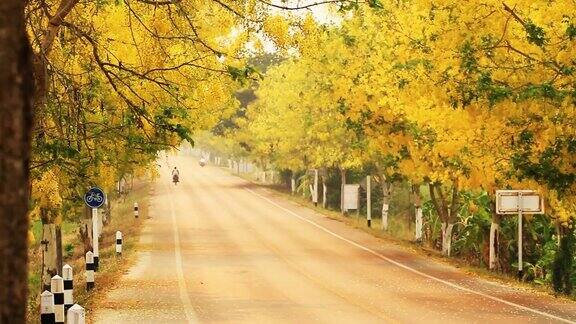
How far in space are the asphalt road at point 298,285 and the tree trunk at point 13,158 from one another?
11.2 m

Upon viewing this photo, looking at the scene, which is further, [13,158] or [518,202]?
[518,202]

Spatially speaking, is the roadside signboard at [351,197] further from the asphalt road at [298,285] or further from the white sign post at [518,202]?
the white sign post at [518,202]

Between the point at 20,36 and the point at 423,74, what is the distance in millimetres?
15963

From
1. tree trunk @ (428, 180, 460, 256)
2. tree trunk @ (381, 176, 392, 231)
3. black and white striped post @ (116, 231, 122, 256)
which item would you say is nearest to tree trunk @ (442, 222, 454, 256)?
tree trunk @ (428, 180, 460, 256)

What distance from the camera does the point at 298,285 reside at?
68.5 feet

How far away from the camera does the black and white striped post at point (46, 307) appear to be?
1175 cm

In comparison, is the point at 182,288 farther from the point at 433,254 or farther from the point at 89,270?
the point at 433,254

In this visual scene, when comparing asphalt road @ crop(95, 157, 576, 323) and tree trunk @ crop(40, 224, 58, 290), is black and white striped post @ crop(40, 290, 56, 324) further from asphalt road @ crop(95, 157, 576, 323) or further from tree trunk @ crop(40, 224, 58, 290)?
tree trunk @ crop(40, 224, 58, 290)

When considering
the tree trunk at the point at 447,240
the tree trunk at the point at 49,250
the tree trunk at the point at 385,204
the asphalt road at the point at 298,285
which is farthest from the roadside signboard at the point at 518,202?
the tree trunk at the point at 385,204

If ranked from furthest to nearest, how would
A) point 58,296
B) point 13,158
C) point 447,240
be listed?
point 447,240
point 58,296
point 13,158

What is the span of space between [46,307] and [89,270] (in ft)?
24.4

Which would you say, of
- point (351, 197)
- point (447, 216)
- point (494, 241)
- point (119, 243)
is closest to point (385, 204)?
point (351, 197)

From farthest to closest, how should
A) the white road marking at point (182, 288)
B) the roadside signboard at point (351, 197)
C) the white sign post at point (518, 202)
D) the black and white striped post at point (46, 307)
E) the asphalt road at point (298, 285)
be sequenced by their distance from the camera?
the roadside signboard at point (351, 197)
the white sign post at point (518, 202)
the asphalt road at point (298, 285)
the white road marking at point (182, 288)
the black and white striped post at point (46, 307)

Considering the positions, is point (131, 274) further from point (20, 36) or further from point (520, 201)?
point (20, 36)
